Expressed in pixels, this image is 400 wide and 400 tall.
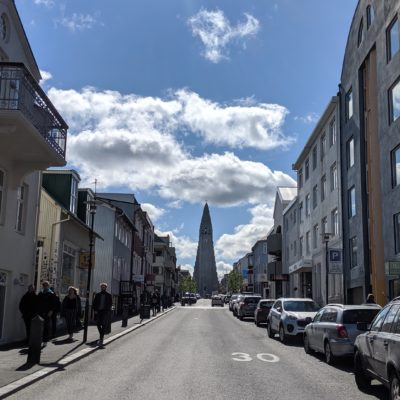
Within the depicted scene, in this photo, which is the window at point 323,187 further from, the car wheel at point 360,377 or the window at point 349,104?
the car wheel at point 360,377

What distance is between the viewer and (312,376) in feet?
38.3

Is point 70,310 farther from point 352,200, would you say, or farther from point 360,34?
point 360,34

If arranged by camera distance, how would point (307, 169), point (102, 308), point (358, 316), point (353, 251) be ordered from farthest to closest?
point (307, 169) → point (353, 251) → point (102, 308) → point (358, 316)

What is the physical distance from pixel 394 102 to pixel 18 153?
15.9 m

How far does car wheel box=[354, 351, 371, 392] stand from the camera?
10125mm

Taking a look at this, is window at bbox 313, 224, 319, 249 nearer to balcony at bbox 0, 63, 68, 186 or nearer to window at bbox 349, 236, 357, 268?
window at bbox 349, 236, 357, 268

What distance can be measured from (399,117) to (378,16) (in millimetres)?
6215

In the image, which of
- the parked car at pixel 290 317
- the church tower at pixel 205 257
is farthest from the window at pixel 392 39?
the church tower at pixel 205 257

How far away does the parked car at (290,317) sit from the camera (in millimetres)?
19500

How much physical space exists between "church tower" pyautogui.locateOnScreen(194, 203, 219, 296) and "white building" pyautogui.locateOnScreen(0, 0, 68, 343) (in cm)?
16916

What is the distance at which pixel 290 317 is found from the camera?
19.8 m

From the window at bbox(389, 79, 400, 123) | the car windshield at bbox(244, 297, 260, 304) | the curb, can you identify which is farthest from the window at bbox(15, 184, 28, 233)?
the car windshield at bbox(244, 297, 260, 304)

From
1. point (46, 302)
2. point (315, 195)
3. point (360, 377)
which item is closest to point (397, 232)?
point (360, 377)

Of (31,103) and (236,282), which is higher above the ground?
(31,103)
